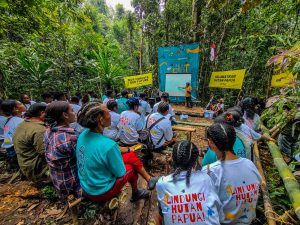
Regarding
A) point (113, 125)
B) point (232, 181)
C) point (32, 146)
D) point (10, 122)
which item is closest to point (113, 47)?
point (113, 125)

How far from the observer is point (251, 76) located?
12148 millimetres

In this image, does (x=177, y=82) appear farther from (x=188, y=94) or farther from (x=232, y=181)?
(x=232, y=181)

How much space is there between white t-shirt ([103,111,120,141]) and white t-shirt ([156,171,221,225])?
3170mm

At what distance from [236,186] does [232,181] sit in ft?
0.22

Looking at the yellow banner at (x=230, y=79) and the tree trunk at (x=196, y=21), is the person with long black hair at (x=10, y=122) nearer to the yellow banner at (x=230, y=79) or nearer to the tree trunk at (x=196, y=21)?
the yellow banner at (x=230, y=79)

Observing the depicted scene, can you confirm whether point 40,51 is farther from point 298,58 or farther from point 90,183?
point 298,58

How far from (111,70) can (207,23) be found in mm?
6357

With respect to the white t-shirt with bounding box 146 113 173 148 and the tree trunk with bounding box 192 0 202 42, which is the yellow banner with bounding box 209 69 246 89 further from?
the white t-shirt with bounding box 146 113 173 148

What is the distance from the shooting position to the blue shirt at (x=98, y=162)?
216 cm

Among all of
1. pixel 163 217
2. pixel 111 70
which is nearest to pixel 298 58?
pixel 163 217

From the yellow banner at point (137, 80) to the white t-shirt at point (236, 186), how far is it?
8152 millimetres

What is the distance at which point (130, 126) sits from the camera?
4.40 m

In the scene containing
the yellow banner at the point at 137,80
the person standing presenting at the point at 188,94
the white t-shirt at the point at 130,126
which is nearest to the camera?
the white t-shirt at the point at 130,126

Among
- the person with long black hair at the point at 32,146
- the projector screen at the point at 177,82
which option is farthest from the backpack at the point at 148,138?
the projector screen at the point at 177,82
